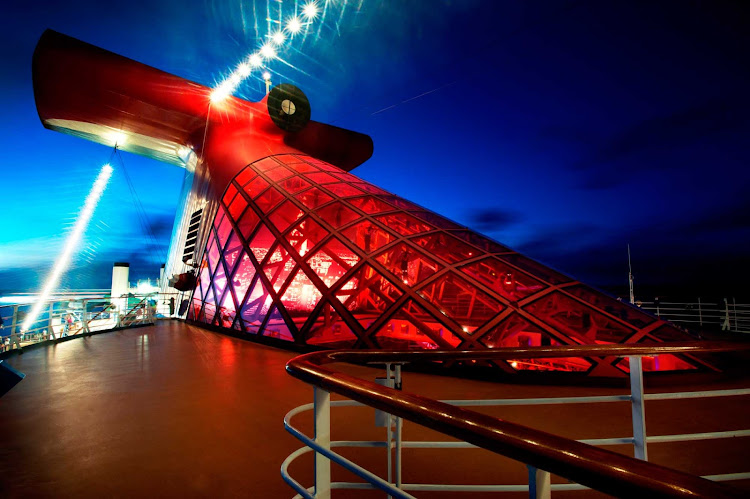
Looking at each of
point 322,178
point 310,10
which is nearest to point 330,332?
point 322,178

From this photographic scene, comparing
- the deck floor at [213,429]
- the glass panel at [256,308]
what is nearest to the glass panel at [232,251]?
the glass panel at [256,308]

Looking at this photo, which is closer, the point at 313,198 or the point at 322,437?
the point at 322,437

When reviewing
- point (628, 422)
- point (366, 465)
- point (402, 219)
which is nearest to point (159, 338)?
point (402, 219)

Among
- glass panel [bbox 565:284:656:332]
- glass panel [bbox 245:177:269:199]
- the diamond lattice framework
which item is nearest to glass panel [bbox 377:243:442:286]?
the diamond lattice framework

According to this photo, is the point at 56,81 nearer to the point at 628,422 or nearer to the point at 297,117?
the point at 297,117

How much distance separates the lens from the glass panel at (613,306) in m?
5.59

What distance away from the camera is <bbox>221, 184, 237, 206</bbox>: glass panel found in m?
10.4

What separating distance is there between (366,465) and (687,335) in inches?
231

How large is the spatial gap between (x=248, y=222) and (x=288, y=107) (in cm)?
576

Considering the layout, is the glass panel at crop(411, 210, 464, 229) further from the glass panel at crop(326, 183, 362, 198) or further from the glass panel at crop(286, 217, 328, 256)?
the glass panel at crop(286, 217, 328, 256)

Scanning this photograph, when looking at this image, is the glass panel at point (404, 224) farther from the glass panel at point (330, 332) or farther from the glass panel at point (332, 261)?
the glass panel at point (330, 332)

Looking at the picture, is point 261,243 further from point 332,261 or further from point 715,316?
point 715,316

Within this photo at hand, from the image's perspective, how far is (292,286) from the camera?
24.6 ft

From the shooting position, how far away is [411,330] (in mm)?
5820
